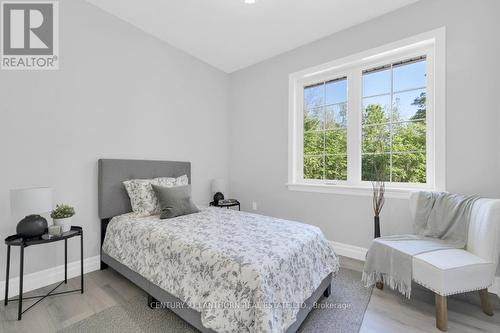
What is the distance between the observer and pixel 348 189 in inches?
111

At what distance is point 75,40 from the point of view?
2.36m

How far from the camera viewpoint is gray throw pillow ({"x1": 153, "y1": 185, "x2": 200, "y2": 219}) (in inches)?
94.2

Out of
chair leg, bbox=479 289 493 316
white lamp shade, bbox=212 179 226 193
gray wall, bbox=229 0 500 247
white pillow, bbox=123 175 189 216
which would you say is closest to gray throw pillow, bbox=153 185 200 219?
white pillow, bbox=123 175 189 216

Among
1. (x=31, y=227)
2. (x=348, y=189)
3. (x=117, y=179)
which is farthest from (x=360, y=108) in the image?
(x=31, y=227)

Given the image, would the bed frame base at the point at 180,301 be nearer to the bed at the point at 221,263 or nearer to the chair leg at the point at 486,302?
the bed at the point at 221,263

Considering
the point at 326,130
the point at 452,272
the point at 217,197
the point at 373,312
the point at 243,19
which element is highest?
the point at 243,19

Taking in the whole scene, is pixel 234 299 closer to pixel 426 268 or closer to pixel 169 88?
pixel 426 268

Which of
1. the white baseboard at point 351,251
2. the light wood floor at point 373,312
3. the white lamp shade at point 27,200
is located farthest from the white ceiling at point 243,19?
the light wood floor at point 373,312

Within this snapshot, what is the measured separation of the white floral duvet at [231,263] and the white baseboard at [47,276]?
0.33 meters

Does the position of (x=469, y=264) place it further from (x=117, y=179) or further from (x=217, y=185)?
(x=117, y=179)

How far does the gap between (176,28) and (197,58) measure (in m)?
0.74

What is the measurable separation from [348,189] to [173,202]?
2027 mm

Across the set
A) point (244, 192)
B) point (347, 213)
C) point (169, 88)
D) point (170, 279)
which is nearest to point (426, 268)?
point (347, 213)

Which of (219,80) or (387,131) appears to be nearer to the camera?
(387,131)
